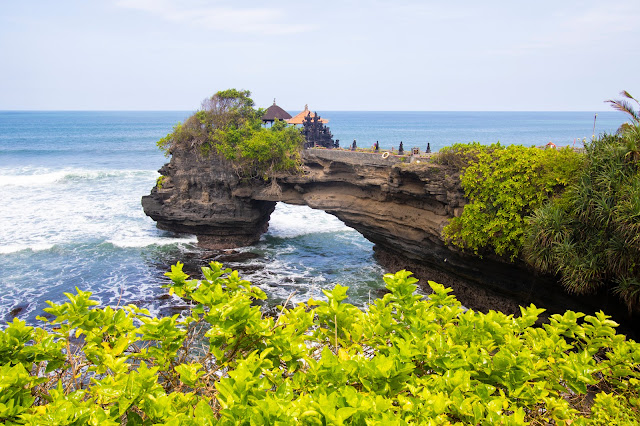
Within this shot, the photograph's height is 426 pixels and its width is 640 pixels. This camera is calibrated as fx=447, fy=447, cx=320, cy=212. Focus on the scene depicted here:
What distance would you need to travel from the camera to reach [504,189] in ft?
45.0

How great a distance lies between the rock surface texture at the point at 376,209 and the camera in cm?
1511

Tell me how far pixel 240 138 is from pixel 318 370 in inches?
734

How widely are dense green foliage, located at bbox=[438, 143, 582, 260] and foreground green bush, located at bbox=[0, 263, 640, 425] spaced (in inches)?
347

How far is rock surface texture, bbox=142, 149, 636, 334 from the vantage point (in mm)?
15109

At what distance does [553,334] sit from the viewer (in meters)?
4.82

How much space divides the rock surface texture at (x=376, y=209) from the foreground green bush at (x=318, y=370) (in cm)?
919

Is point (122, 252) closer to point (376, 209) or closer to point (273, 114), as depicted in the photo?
point (273, 114)

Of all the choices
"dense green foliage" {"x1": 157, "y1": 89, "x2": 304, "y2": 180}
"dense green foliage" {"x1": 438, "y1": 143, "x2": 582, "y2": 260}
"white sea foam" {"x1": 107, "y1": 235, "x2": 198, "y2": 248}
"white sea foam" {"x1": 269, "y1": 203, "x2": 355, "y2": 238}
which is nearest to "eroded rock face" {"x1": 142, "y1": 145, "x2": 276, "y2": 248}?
"dense green foliage" {"x1": 157, "y1": 89, "x2": 304, "y2": 180}

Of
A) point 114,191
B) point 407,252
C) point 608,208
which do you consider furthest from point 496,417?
point 114,191

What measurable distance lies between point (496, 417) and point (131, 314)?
351 centimetres

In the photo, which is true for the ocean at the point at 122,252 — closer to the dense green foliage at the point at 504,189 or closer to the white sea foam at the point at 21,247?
the white sea foam at the point at 21,247

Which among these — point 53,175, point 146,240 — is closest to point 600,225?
point 146,240

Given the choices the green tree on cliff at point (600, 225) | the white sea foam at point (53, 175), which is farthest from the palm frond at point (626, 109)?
the white sea foam at point (53, 175)

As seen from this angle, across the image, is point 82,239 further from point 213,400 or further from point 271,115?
point 213,400
